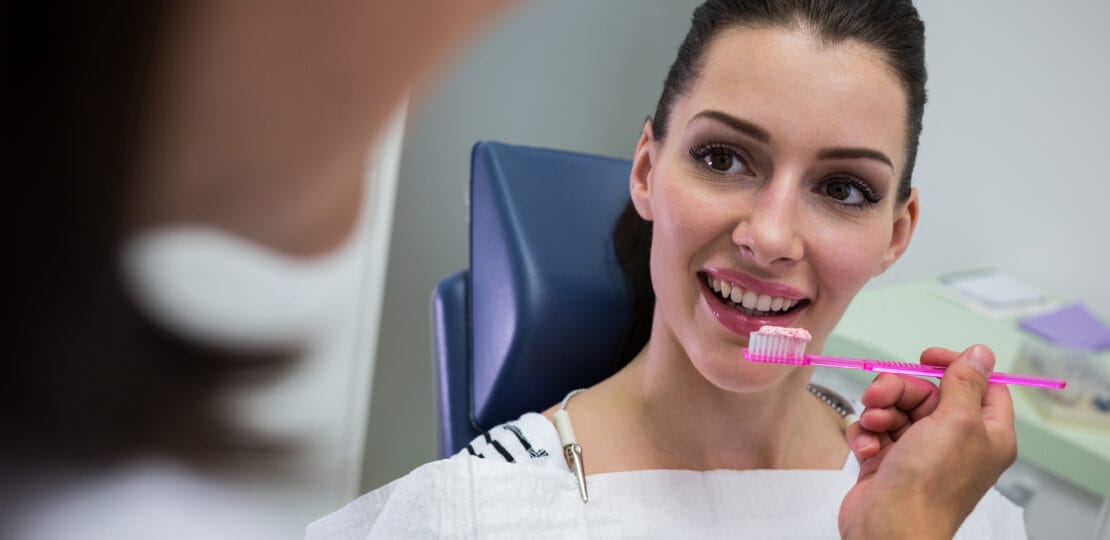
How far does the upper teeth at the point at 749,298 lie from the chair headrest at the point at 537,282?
11.0 inches

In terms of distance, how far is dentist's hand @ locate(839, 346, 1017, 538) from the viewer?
72 centimetres

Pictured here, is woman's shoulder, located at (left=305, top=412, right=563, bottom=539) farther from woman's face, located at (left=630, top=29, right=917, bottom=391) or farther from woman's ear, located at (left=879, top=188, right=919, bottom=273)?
woman's ear, located at (left=879, top=188, right=919, bottom=273)

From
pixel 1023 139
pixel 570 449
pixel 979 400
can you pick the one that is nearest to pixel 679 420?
pixel 570 449

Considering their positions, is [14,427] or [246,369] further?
[246,369]

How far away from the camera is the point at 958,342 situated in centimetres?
135

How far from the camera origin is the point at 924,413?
805 mm

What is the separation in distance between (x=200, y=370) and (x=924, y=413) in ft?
2.99

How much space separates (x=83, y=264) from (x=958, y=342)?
3.92 feet

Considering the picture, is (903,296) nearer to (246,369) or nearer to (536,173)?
(536,173)

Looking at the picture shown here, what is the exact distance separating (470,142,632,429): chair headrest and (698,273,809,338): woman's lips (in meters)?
0.27

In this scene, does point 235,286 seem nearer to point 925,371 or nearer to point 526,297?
point 526,297

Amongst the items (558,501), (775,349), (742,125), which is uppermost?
(742,125)

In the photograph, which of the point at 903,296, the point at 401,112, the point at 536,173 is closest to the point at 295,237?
the point at 401,112

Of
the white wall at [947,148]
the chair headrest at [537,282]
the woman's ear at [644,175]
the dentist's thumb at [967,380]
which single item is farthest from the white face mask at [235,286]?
the dentist's thumb at [967,380]
